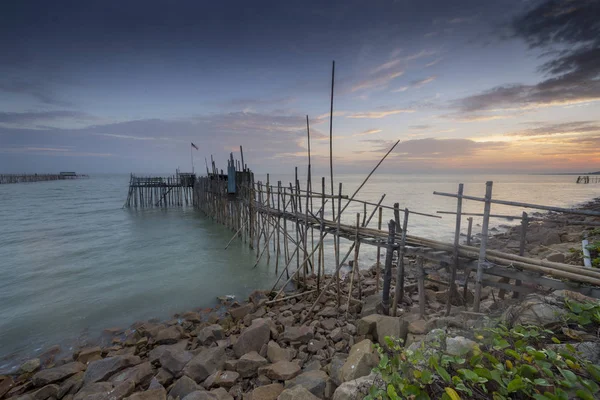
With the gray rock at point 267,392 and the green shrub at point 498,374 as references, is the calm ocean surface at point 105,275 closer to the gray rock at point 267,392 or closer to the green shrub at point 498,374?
the gray rock at point 267,392

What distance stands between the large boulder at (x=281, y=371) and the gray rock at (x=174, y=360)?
181 centimetres

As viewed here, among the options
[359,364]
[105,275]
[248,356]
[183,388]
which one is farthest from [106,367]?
[105,275]

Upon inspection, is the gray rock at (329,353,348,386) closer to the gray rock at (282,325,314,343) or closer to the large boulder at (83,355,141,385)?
the gray rock at (282,325,314,343)

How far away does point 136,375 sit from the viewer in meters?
5.38

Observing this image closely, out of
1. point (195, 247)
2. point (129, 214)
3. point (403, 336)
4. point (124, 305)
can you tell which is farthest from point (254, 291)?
point (129, 214)

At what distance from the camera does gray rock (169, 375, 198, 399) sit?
4805 mm

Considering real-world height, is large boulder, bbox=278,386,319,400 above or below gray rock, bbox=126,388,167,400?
above

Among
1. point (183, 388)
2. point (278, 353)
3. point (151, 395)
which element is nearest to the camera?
point (151, 395)

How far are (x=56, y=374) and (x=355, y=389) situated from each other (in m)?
6.33

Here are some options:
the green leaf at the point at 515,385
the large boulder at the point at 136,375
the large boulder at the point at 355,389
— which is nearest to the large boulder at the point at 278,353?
the large boulder at the point at 355,389

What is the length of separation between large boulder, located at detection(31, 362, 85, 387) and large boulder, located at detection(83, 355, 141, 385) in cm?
54

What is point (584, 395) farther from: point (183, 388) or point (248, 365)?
point (183, 388)

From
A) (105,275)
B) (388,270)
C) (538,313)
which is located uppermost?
(538,313)

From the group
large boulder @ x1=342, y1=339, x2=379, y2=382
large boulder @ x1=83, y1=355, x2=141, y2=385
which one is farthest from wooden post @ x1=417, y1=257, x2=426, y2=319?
large boulder @ x1=83, y1=355, x2=141, y2=385
